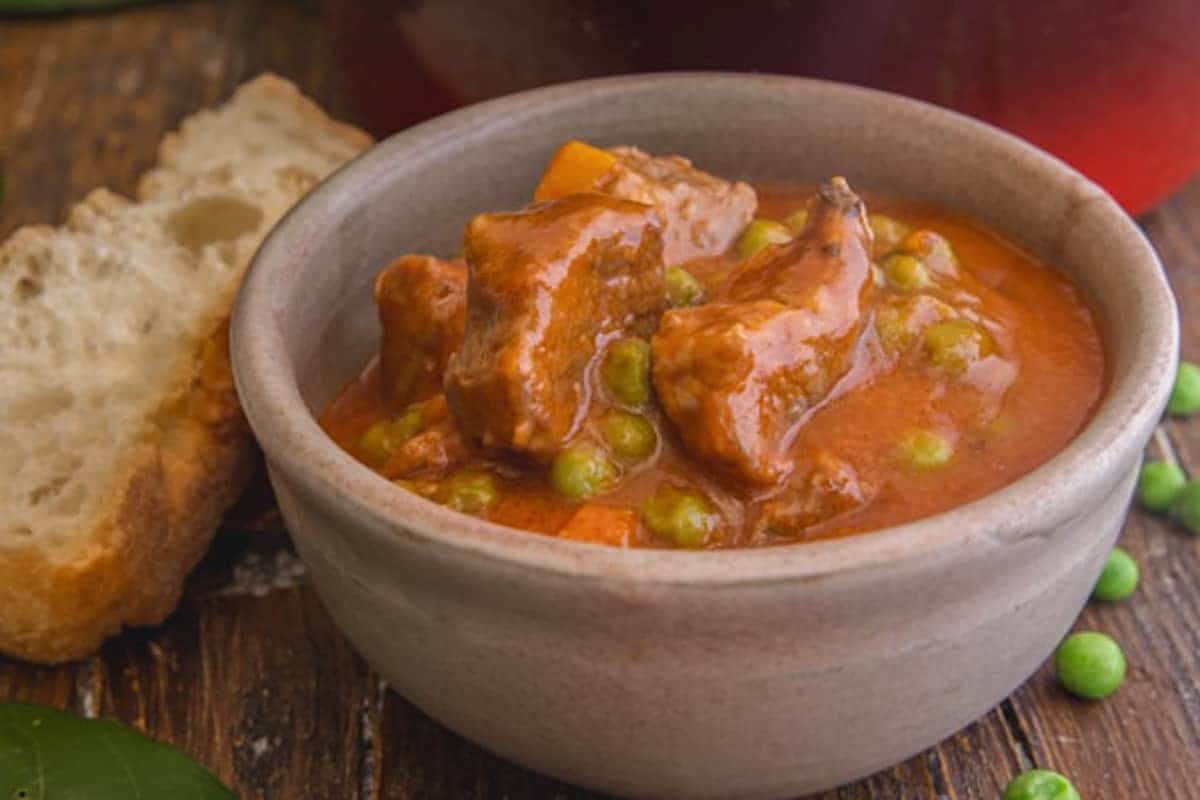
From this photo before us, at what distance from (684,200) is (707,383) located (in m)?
0.63

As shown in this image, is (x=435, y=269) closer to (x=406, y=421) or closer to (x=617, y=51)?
(x=406, y=421)

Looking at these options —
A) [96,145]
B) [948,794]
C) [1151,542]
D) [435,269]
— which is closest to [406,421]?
[435,269]

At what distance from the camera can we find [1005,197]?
9.83ft

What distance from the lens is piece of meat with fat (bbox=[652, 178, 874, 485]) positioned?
7.66 ft

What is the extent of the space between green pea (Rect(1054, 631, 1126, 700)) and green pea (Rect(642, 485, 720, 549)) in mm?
900

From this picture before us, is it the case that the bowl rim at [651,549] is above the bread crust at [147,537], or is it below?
above

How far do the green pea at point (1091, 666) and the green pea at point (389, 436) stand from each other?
131cm

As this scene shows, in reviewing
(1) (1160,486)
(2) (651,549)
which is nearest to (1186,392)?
(1) (1160,486)

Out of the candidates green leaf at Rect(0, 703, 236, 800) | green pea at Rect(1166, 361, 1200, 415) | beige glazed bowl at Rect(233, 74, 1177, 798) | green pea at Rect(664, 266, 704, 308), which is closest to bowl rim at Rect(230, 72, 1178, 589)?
beige glazed bowl at Rect(233, 74, 1177, 798)

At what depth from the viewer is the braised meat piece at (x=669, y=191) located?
9.25 feet

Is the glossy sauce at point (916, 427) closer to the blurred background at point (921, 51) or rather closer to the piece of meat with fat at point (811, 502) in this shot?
the piece of meat with fat at point (811, 502)

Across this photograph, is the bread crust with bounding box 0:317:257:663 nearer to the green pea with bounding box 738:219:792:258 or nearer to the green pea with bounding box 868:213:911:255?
the green pea with bounding box 738:219:792:258

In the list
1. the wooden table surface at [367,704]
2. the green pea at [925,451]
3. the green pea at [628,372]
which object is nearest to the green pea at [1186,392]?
→ the wooden table surface at [367,704]

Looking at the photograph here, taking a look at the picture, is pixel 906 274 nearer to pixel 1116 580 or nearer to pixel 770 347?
pixel 770 347
